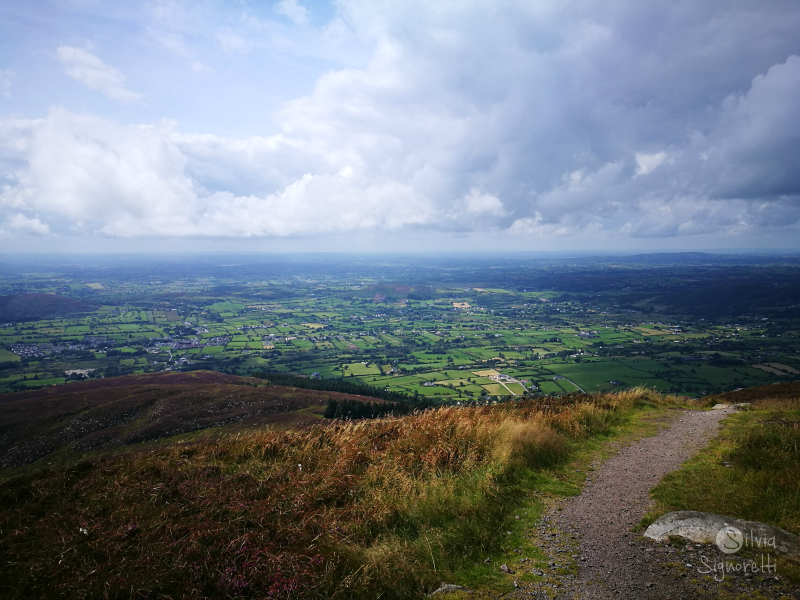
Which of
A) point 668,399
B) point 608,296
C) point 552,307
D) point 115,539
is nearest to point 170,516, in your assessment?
point 115,539

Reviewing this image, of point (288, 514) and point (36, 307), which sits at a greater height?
point (288, 514)

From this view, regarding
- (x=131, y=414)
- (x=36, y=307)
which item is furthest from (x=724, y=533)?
(x=36, y=307)

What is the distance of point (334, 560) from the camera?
4.80 m

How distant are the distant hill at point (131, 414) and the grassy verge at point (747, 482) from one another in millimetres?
24170

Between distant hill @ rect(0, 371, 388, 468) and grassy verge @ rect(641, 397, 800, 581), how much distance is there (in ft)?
79.3

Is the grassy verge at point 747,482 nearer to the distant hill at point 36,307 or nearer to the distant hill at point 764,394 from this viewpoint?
the distant hill at point 764,394

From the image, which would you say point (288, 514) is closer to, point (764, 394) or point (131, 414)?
point (764, 394)

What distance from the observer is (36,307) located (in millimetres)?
140250

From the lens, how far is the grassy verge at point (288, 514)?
437cm

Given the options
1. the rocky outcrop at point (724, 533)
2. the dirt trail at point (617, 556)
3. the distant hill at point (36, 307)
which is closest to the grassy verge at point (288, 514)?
the dirt trail at point (617, 556)

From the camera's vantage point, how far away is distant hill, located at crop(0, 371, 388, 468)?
31.4 meters

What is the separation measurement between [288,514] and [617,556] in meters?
4.89

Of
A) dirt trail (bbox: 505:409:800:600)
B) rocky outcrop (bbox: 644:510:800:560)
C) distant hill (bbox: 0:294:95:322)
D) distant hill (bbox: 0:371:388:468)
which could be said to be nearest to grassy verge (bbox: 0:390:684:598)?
dirt trail (bbox: 505:409:800:600)

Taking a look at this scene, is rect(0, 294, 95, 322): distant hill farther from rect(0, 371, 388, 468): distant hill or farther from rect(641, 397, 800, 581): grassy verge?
rect(641, 397, 800, 581): grassy verge
